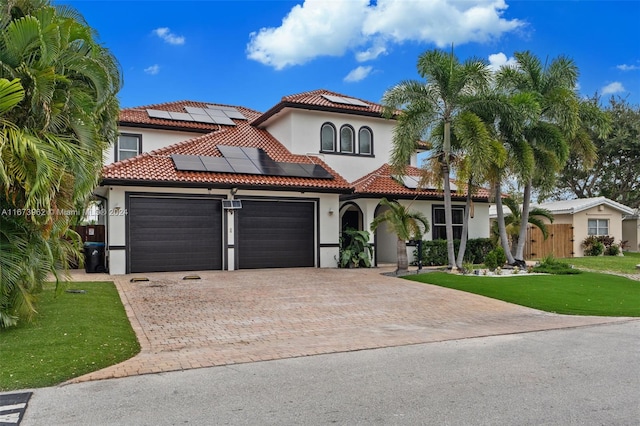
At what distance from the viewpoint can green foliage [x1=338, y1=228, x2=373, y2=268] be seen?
63.0 ft

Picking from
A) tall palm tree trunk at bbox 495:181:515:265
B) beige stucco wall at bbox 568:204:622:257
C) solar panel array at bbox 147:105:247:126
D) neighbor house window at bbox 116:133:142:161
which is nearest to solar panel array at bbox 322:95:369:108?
solar panel array at bbox 147:105:247:126

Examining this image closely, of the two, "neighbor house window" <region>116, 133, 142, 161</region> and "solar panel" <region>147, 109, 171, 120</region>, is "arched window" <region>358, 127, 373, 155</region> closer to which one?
"solar panel" <region>147, 109, 171, 120</region>

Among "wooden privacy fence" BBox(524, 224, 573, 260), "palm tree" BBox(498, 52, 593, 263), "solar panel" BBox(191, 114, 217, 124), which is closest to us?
"palm tree" BBox(498, 52, 593, 263)

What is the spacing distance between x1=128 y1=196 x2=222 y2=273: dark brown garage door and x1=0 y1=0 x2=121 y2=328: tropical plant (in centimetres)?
722

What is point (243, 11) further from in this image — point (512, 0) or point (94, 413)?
point (94, 413)

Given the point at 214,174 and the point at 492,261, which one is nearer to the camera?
the point at 214,174

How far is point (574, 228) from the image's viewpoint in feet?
92.3

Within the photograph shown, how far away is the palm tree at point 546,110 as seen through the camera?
1734 centimetres

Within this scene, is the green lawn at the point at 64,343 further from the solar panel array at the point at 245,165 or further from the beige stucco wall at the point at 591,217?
the beige stucco wall at the point at 591,217

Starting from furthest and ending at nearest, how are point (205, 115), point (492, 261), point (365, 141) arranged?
point (205, 115)
point (365, 141)
point (492, 261)

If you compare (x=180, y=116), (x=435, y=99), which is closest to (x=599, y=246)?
(x=435, y=99)

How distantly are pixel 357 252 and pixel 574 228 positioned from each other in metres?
15.7

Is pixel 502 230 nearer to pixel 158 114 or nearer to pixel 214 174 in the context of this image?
pixel 214 174

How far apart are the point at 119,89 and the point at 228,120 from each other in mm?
14378
